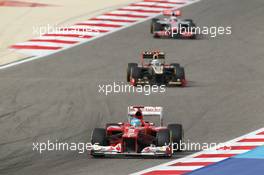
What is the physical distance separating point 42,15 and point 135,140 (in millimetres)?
23002

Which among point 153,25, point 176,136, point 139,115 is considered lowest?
point 176,136

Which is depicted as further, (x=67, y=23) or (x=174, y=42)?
(x=67, y=23)

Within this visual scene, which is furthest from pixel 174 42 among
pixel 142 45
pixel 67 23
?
pixel 67 23

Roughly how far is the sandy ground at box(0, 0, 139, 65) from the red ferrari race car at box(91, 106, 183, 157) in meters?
16.4

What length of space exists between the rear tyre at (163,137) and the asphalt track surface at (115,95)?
2.18 ft

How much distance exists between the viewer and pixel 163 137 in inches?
939

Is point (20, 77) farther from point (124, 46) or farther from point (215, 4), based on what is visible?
point (215, 4)

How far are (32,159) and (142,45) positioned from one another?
1780cm

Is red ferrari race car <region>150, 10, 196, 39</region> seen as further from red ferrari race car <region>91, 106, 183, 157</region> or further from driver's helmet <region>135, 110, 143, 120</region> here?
red ferrari race car <region>91, 106, 183, 157</region>

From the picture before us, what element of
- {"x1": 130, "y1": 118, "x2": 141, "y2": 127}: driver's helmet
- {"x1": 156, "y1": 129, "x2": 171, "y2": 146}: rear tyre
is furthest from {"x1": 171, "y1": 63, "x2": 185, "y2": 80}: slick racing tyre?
{"x1": 156, "y1": 129, "x2": 171, "y2": 146}: rear tyre

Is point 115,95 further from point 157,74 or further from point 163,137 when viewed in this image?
point 163,137

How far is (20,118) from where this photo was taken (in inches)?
1123

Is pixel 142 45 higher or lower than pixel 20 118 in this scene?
higher

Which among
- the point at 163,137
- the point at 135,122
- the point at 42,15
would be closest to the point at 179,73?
the point at 135,122
